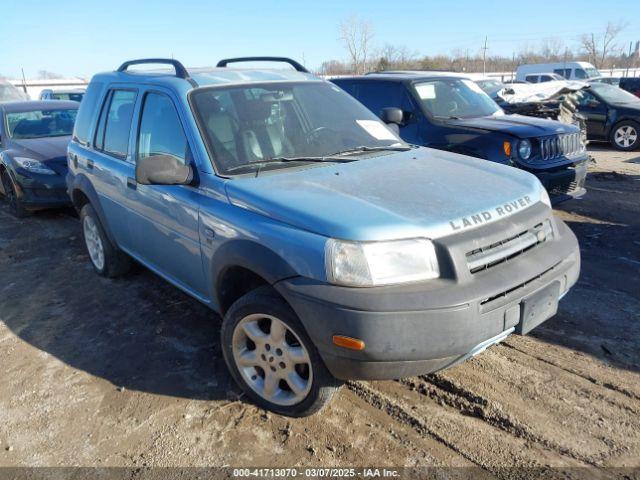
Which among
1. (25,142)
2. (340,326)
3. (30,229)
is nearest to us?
(340,326)

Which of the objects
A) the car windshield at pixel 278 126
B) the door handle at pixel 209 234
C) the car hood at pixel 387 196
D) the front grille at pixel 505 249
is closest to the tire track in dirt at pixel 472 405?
the front grille at pixel 505 249

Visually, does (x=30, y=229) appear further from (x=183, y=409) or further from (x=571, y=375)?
(x=571, y=375)

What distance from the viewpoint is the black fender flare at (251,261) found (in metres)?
2.55

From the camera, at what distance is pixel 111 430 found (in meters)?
2.93

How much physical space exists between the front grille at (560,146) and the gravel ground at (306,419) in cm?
214

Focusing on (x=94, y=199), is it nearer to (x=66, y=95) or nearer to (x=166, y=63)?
(x=166, y=63)

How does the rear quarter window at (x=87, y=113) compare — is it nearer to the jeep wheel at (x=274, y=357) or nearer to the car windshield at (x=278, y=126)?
the car windshield at (x=278, y=126)

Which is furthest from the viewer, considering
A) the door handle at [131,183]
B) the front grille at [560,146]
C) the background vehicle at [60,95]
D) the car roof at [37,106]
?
the background vehicle at [60,95]

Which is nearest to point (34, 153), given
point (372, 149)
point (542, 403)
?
point (372, 149)

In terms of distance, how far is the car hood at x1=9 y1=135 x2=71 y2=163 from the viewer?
7.31 meters

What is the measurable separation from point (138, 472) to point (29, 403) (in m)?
1.11

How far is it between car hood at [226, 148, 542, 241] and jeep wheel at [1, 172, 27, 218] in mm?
5848

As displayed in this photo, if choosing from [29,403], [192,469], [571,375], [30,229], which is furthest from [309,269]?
[30,229]

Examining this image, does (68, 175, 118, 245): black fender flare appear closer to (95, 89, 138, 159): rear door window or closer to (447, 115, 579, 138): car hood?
(95, 89, 138, 159): rear door window
